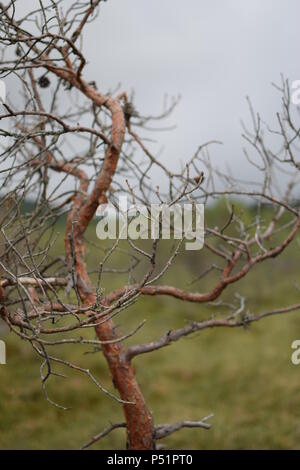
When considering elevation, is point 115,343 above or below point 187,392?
below

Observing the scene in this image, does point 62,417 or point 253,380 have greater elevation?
point 253,380

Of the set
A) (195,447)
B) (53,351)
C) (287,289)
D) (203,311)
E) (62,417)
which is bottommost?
(195,447)

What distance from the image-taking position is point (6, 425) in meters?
10.8

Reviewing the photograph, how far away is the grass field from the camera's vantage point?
32.4 feet

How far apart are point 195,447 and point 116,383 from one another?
5.00 meters

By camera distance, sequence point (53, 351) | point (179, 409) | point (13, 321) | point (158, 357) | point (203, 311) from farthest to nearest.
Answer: point (203, 311) → point (158, 357) → point (53, 351) → point (179, 409) → point (13, 321)

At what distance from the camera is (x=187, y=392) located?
1285 centimetres

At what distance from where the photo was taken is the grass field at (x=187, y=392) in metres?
9.88

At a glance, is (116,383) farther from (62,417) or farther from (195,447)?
(62,417)

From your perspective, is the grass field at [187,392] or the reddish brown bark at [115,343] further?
the grass field at [187,392]

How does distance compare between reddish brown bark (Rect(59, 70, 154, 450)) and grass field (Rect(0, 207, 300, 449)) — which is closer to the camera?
reddish brown bark (Rect(59, 70, 154, 450))

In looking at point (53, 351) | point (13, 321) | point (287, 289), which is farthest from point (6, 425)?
point (287, 289)

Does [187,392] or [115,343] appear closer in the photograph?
[115,343]
